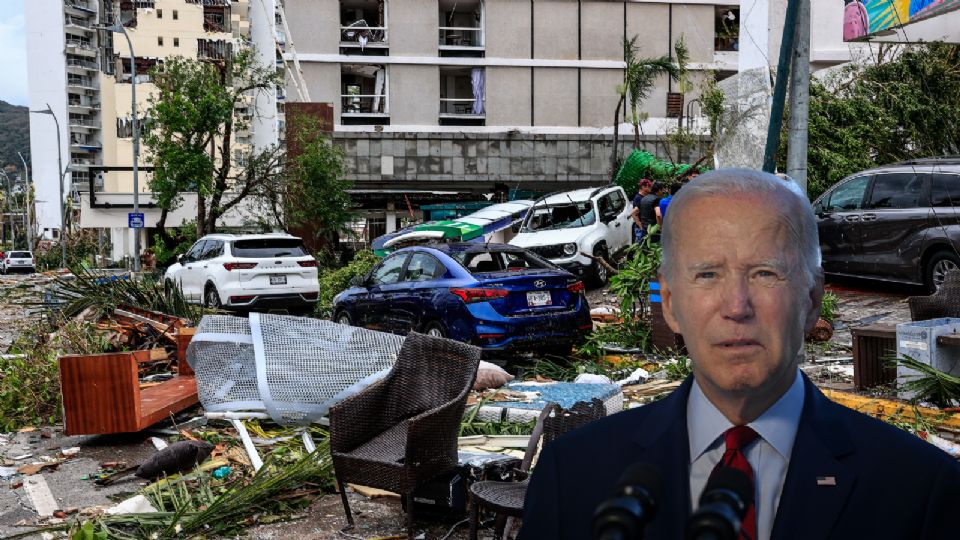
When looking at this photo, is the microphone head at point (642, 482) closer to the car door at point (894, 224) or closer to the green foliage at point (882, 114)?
the car door at point (894, 224)

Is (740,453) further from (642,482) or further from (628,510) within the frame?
(628,510)

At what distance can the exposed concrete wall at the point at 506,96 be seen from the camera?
42844 mm

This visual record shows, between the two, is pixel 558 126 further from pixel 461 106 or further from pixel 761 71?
pixel 761 71

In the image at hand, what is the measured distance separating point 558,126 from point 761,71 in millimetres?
20830

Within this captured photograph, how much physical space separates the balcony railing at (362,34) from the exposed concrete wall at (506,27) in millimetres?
4562

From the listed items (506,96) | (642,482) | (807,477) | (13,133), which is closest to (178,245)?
(506,96)

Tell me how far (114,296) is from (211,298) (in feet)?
13.2

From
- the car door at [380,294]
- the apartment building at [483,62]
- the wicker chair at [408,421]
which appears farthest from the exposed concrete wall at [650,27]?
the wicker chair at [408,421]

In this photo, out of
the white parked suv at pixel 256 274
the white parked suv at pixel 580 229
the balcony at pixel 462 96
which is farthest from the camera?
the balcony at pixel 462 96

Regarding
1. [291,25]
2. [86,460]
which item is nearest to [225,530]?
[86,460]

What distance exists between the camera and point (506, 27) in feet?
141

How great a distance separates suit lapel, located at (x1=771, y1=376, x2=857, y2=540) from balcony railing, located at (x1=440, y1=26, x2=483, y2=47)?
42746 mm

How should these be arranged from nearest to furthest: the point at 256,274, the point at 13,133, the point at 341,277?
the point at 256,274
the point at 341,277
the point at 13,133

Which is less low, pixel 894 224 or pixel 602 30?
pixel 602 30
